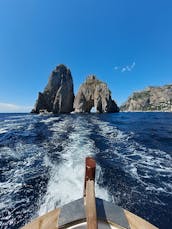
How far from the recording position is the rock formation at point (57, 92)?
298 feet

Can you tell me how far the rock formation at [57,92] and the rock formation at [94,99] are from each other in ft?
19.8

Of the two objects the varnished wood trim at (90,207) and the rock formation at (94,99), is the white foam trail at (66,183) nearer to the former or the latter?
the varnished wood trim at (90,207)

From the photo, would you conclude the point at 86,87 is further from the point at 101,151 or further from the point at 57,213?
the point at 57,213

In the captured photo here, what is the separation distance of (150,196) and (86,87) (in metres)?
97.6

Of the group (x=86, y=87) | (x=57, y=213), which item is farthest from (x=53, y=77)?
(x=57, y=213)

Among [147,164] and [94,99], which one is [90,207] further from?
[94,99]

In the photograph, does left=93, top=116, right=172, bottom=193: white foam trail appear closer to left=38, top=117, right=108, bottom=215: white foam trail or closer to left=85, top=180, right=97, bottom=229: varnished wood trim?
left=38, top=117, right=108, bottom=215: white foam trail

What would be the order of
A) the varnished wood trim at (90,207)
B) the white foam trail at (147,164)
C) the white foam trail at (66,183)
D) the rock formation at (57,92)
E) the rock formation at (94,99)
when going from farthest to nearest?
1. the rock formation at (57,92)
2. the rock formation at (94,99)
3. the white foam trail at (147,164)
4. the white foam trail at (66,183)
5. the varnished wood trim at (90,207)

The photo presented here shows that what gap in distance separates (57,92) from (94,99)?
25.4 m

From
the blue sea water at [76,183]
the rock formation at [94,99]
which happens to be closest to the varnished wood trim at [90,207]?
the blue sea water at [76,183]

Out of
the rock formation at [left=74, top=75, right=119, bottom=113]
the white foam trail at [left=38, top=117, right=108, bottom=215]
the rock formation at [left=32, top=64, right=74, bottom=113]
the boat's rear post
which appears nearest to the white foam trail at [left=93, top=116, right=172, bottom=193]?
the white foam trail at [left=38, top=117, right=108, bottom=215]

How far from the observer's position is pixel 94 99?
305 ft

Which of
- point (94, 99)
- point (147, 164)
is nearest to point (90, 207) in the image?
point (147, 164)

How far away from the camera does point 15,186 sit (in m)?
5.47
